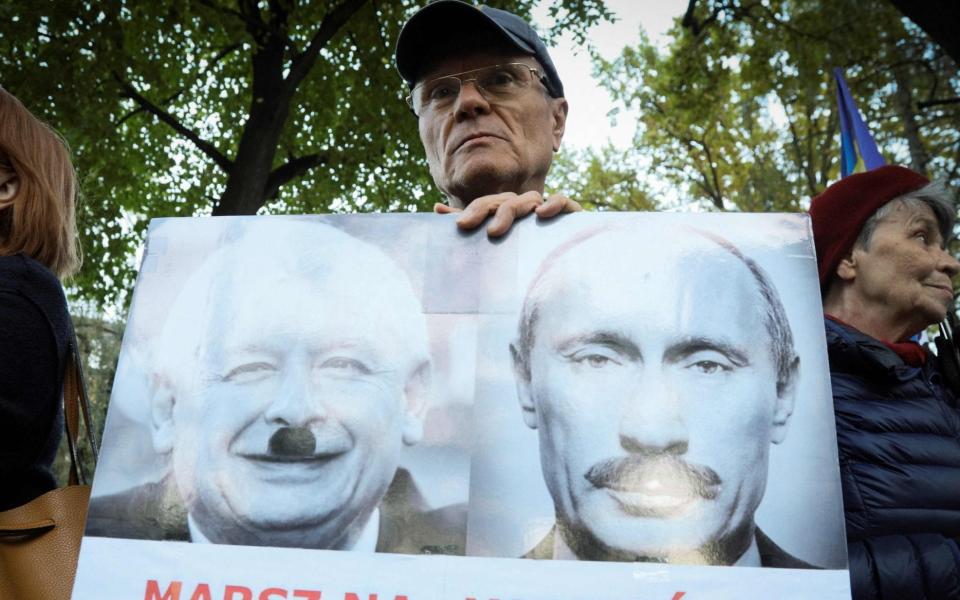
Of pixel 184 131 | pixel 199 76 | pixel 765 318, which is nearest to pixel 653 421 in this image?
pixel 765 318

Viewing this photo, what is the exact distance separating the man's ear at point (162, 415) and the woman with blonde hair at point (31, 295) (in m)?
0.24

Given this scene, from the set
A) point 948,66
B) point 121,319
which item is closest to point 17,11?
point 121,319

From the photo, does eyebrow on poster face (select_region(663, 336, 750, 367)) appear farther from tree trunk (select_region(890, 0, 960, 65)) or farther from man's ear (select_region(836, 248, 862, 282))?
tree trunk (select_region(890, 0, 960, 65))

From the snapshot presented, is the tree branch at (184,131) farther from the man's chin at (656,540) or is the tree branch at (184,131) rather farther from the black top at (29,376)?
the man's chin at (656,540)

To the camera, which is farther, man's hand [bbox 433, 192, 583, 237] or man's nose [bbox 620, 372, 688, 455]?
man's hand [bbox 433, 192, 583, 237]

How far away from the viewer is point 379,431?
132 centimetres

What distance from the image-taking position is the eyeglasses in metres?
1.96

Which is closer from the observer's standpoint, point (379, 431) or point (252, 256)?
point (379, 431)

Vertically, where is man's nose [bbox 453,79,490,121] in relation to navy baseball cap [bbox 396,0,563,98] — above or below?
below

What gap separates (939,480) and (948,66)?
9.14 m

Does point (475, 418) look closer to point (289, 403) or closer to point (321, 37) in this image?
point (289, 403)

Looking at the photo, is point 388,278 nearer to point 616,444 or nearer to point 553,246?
point 553,246

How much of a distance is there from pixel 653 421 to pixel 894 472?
63 centimetres

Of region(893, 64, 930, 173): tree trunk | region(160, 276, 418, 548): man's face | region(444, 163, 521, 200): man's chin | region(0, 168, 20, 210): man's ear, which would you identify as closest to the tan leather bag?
region(160, 276, 418, 548): man's face
